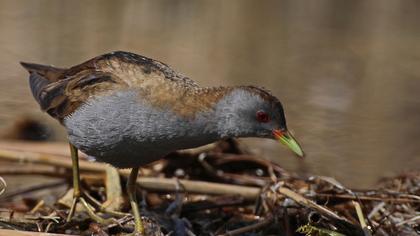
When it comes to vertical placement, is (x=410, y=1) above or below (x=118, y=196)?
above

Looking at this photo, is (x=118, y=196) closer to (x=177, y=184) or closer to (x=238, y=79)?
(x=177, y=184)

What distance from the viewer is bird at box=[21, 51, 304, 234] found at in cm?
347

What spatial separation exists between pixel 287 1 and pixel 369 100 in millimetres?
4615

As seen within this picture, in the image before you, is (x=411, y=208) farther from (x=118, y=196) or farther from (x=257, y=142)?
(x=257, y=142)

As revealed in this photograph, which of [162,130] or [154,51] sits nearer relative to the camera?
[162,130]

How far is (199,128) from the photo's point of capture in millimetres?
3479

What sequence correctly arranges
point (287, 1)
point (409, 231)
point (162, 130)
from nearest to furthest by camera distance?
point (162, 130), point (409, 231), point (287, 1)

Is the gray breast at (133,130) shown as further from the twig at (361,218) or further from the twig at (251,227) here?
the twig at (361,218)

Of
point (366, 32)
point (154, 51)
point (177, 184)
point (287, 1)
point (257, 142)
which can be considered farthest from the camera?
point (287, 1)

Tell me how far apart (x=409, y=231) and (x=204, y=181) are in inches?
41.1

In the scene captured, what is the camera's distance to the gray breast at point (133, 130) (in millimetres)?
3461

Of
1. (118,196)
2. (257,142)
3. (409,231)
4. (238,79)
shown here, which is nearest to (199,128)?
(118,196)

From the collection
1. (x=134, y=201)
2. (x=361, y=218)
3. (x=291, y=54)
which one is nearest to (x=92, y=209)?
(x=134, y=201)

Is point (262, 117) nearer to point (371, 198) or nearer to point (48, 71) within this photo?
point (371, 198)
